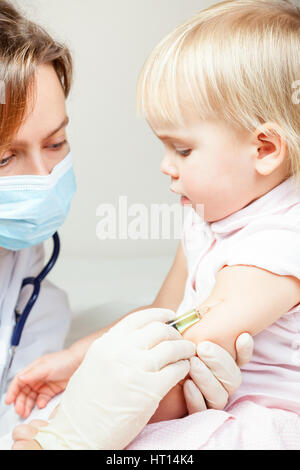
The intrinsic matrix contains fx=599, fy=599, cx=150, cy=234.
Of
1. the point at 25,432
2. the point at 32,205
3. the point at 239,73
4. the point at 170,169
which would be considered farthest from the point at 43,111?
the point at 25,432

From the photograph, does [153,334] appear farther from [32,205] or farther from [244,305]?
[32,205]

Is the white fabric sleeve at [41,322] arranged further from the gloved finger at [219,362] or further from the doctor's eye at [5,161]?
the gloved finger at [219,362]

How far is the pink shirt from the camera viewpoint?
1.10 meters

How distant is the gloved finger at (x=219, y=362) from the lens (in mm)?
1051

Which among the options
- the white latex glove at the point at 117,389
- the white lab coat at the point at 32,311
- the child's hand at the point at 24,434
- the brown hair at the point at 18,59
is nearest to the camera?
the white latex glove at the point at 117,389

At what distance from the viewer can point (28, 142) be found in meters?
1.31

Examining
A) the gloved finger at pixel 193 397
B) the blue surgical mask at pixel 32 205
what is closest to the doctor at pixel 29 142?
the blue surgical mask at pixel 32 205

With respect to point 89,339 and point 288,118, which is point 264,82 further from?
point 89,339

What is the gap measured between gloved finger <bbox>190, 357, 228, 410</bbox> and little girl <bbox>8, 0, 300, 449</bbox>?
25 mm

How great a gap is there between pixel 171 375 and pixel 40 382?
1.77 feet

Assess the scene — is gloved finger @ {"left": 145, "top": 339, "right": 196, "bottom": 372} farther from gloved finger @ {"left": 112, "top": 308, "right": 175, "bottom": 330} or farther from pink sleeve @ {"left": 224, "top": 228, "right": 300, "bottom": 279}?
pink sleeve @ {"left": 224, "top": 228, "right": 300, "bottom": 279}

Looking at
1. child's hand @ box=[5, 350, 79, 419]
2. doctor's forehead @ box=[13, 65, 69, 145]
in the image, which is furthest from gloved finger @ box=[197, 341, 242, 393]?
doctor's forehead @ box=[13, 65, 69, 145]

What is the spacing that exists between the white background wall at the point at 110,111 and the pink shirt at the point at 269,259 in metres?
1.15

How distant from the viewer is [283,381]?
3.87 ft
